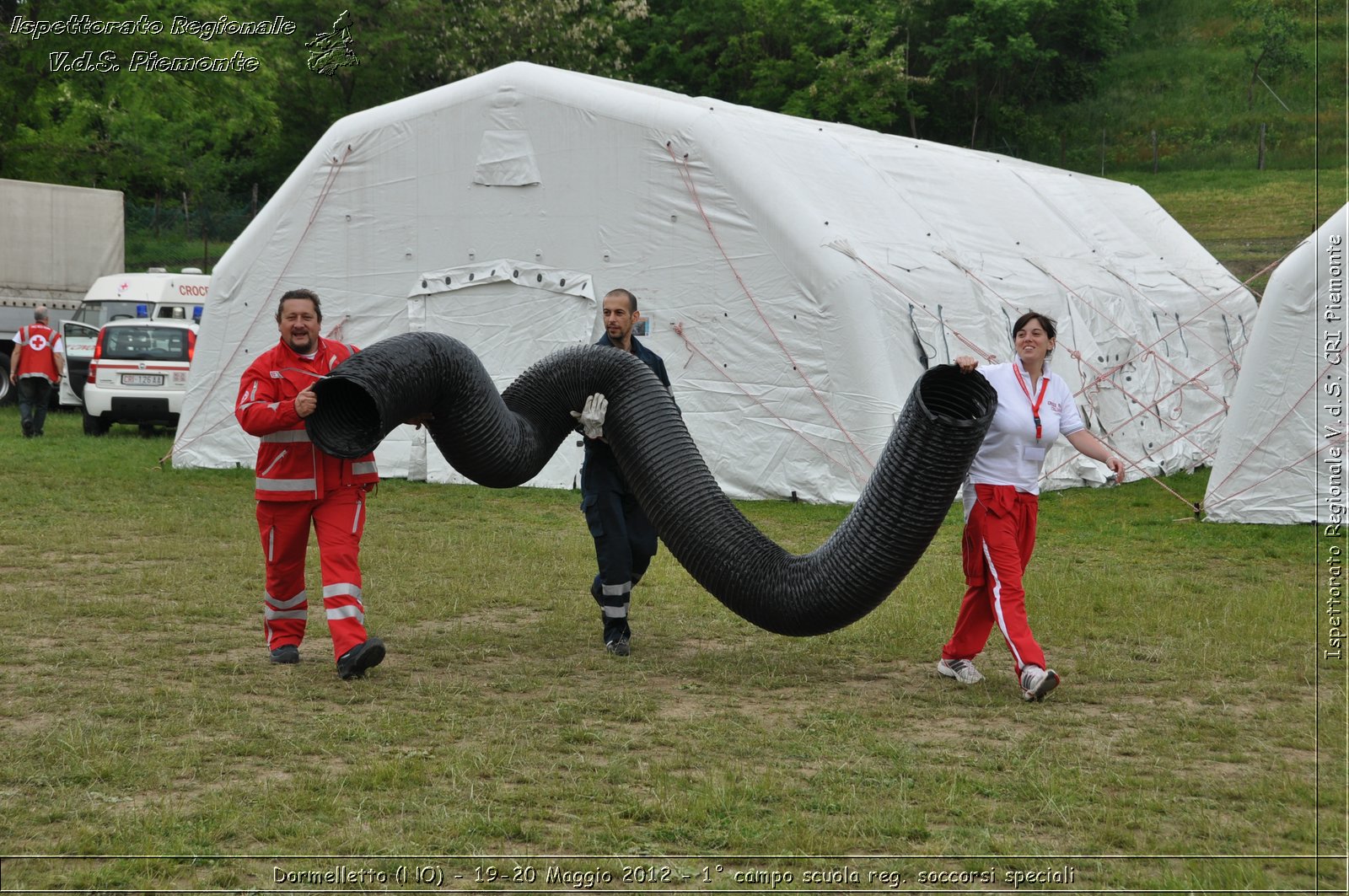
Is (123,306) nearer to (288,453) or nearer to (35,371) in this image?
(35,371)

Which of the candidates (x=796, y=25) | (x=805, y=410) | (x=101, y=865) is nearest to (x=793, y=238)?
(x=805, y=410)

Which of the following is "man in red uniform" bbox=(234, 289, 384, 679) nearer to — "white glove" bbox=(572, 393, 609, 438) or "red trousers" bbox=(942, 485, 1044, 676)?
"white glove" bbox=(572, 393, 609, 438)

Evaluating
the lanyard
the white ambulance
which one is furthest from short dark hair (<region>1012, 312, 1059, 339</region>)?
the white ambulance

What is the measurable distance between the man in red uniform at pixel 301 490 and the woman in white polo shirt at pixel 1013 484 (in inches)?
108

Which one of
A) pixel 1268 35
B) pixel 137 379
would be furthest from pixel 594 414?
pixel 1268 35

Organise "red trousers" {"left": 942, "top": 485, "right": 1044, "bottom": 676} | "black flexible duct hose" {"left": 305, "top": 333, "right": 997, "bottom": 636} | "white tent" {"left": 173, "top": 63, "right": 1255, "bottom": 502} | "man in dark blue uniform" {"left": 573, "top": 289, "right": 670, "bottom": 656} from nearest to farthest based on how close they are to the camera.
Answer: "black flexible duct hose" {"left": 305, "top": 333, "right": 997, "bottom": 636}, "red trousers" {"left": 942, "top": 485, "right": 1044, "bottom": 676}, "man in dark blue uniform" {"left": 573, "top": 289, "right": 670, "bottom": 656}, "white tent" {"left": 173, "top": 63, "right": 1255, "bottom": 502}

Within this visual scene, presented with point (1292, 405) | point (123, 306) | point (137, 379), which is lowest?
point (123, 306)

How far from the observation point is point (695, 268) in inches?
565

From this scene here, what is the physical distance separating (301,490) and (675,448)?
178cm

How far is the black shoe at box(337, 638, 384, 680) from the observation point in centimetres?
652

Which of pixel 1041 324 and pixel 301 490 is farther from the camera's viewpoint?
pixel 301 490

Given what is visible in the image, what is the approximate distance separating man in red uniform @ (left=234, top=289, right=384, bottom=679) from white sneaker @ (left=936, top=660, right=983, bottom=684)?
261 centimetres

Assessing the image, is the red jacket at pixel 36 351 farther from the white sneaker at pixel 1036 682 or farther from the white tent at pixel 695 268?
the white sneaker at pixel 1036 682

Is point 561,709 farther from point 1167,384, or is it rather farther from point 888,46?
point 888,46
